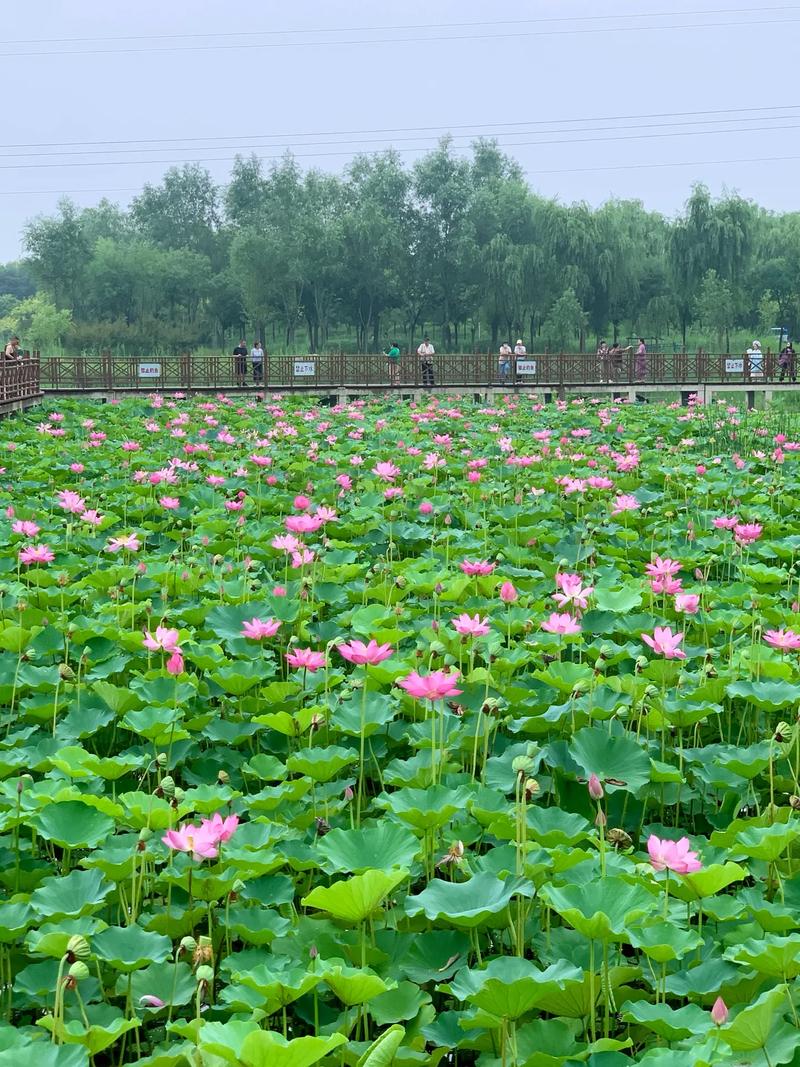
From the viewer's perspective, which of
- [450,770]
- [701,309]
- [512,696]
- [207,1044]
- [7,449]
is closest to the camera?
[207,1044]

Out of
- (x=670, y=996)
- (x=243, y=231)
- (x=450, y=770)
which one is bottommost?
(x=670, y=996)

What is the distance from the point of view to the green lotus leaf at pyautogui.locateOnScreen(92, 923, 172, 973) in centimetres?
168

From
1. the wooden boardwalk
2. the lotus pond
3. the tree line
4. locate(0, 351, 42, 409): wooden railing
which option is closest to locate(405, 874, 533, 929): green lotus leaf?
the lotus pond

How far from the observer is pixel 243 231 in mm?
42000

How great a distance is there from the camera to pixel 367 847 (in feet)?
6.09

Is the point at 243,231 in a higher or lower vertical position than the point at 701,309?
higher

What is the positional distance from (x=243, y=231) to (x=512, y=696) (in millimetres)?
41151

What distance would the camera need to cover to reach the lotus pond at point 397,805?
5.15ft

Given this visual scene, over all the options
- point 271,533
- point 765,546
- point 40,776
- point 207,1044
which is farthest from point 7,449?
point 207,1044

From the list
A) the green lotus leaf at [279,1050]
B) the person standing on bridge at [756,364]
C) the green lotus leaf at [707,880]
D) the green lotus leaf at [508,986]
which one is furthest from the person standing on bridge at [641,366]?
the green lotus leaf at [279,1050]

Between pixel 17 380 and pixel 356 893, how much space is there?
15.0 meters

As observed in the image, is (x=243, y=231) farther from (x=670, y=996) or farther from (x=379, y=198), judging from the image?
(x=670, y=996)

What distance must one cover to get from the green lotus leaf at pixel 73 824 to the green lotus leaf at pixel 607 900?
785mm

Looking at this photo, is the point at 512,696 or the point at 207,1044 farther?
the point at 512,696
